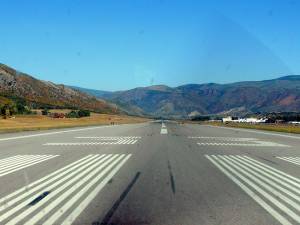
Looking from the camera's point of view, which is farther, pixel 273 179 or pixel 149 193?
pixel 273 179

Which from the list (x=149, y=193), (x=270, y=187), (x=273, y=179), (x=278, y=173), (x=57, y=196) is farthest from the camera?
(x=278, y=173)

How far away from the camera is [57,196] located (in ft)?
32.8

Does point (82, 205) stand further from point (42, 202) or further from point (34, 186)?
point (34, 186)

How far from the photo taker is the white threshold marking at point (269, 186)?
28.6ft

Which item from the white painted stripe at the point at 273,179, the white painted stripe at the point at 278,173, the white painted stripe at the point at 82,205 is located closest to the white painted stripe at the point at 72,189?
the white painted stripe at the point at 82,205

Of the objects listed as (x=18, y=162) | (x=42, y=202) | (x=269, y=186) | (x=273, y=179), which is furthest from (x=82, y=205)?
(x=18, y=162)

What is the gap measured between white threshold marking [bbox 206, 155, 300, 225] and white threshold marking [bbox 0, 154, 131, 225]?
132 inches

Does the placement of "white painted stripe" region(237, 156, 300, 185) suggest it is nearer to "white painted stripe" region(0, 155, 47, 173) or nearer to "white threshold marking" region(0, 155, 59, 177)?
"white threshold marking" region(0, 155, 59, 177)

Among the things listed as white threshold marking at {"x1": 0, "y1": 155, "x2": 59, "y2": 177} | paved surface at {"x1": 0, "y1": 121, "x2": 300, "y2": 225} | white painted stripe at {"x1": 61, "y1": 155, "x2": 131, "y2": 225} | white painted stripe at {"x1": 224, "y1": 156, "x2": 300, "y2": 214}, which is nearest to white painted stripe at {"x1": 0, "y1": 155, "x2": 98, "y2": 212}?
paved surface at {"x1": 0, "y1": 121, "x2": 300, "y2": 225}

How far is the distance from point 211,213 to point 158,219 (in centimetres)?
105

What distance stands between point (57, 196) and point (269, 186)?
4982 mm

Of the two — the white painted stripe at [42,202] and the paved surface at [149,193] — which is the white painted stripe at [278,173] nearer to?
the paved surface at [149,193]

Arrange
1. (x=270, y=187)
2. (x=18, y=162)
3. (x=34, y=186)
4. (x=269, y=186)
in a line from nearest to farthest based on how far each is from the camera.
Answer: (x=34, y=186) < (x=270, y=187) < (x=269, y=186) < (x=18, y=162)

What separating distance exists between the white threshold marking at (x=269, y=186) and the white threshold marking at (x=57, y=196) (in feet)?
11.0
